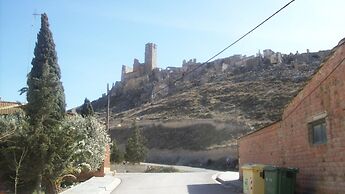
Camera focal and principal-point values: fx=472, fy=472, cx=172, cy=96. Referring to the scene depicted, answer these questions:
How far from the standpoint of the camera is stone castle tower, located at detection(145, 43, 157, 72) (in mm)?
149875

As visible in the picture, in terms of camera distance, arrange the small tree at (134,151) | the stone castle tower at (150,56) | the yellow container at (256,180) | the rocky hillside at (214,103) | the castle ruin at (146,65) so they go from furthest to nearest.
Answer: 1. the stone castle tower at (150,56)
2. the castle ruin at (146,65)
3. the rocky hillside at (214,103)
4. the small tree at (134,151)
5. the yellow container at (256,180)

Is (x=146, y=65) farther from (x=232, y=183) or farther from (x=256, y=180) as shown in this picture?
(x=256, y=180)

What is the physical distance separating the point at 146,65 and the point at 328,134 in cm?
13974

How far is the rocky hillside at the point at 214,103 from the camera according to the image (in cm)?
7856

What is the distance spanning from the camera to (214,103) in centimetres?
9381

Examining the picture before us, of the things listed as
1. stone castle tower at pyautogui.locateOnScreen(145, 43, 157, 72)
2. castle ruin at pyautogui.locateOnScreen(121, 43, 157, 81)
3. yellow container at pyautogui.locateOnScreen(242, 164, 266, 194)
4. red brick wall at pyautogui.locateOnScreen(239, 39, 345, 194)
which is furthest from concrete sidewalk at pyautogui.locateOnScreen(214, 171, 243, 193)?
stone castle tower at pyautogui.locateOnScreen(145, 43, 157, 72)

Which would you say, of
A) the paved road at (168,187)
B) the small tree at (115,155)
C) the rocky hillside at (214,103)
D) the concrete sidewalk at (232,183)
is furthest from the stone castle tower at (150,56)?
the paved road at (168,187)

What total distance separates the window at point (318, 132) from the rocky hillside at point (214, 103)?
44102mm

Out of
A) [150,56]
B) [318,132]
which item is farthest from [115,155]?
[150,56]

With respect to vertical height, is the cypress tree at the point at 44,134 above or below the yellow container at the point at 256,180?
above

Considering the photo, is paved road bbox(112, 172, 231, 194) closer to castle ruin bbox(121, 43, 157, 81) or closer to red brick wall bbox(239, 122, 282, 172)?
red brick wall bbox(239, 122, 282, 172)

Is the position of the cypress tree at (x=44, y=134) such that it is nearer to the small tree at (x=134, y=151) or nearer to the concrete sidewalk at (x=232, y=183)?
the concrete sidewalk at (x=232, y=183)

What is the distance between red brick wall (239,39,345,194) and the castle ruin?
431 ft

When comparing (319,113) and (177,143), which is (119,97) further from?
(319,113)
